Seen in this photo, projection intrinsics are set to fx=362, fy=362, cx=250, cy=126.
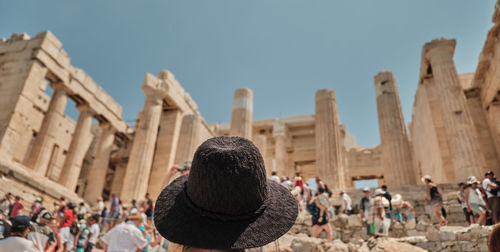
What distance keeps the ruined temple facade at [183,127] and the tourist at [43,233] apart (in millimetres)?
9552

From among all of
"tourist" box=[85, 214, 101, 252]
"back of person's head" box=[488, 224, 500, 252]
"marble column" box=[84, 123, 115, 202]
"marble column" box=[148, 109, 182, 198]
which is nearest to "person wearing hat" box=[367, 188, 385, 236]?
"tourist" box=[85, 214, 101, 252]

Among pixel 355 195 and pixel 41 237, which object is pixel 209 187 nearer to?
pixel 41 237

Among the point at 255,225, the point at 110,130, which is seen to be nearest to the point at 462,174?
the point at 255,225

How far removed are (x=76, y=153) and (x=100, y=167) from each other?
6.73 feet

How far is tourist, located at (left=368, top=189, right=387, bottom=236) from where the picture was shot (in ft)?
28.2

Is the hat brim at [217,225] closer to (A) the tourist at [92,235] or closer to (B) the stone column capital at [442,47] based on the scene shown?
(A) the tourist at [92,235]

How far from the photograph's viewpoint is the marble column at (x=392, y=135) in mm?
17844

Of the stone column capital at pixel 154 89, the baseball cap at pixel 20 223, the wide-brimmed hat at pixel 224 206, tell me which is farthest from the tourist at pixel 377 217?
the stone column capital at pixel 154 89

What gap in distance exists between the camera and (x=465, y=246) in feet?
24.8

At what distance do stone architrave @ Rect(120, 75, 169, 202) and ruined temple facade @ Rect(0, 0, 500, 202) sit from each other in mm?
61

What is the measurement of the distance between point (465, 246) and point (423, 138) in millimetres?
16636

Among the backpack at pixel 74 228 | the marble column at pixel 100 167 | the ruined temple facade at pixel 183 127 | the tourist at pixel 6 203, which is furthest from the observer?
the marble column at pixel 100 167

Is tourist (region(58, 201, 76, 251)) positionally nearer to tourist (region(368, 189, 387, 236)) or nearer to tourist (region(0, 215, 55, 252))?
tourist (region(0, 215, 55, 252))

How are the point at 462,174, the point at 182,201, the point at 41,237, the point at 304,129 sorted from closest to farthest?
the point at 182,201, the point at 41,237, the point at 462,174, the point at 304,129
